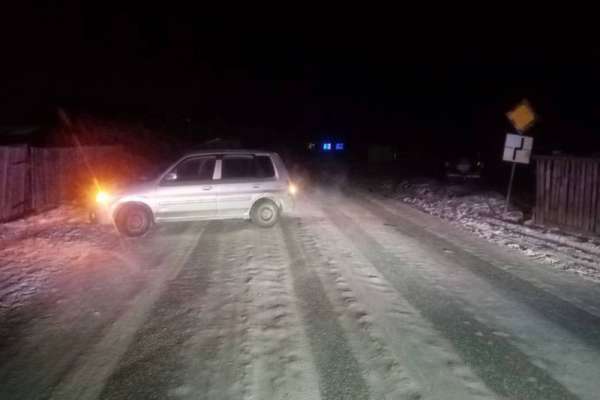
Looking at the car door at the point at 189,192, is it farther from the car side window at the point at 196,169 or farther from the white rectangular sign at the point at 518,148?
the white rectangular sign at the point at 518,148

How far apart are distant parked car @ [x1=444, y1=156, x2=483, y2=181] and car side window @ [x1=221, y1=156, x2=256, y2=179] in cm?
1375

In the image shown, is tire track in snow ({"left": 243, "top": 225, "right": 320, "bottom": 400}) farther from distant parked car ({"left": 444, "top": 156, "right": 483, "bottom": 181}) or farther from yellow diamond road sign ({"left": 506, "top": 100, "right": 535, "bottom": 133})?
distant parked car ({"left": 444, "top": 156, "right": 483, "bottom": 181})

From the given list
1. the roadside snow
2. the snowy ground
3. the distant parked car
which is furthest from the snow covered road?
the distant parked car

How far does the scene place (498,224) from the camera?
12.4 meters

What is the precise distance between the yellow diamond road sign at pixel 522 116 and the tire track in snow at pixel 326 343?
28.1ft

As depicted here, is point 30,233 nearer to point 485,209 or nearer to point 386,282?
point 386,282

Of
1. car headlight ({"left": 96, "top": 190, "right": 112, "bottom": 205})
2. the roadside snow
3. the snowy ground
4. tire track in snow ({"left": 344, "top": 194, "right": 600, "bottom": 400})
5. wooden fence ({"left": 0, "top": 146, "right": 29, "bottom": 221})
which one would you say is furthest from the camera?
wooden fence ({"left": 0, "top": 146, "right": 29, "bottom": 221})

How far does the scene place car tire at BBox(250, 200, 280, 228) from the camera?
1148cm

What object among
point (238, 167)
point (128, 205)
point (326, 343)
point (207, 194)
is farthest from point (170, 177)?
point (326, 343)

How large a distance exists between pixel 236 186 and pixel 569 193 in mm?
7636

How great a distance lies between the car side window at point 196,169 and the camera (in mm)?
11023

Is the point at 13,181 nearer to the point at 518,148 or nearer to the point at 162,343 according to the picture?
the point at 162,343

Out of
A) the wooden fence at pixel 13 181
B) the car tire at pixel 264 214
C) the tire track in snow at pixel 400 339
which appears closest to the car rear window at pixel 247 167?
the car tire at pixel 264 214

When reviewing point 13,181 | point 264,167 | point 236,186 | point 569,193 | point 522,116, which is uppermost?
point 522,116
